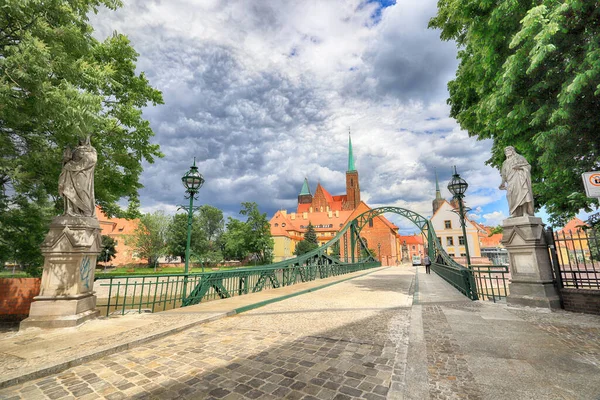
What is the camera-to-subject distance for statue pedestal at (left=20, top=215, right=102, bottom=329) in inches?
184

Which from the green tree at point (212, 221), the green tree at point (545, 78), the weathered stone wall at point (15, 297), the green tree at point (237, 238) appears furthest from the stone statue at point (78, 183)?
the green tree at point (212, 221)

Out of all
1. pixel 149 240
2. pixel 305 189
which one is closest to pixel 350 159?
pixel 305 189

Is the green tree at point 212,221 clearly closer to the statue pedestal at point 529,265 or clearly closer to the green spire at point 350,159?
the green spire at point 350,159

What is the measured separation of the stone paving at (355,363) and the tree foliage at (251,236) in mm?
40687

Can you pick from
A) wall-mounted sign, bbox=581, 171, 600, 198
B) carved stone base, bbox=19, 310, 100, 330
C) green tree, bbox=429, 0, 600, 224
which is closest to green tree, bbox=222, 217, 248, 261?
carved stone base, bbox=19, 310, 100, 330

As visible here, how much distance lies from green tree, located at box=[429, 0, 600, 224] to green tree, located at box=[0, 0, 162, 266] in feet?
28.5

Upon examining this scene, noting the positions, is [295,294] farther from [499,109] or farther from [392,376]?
[499,109]

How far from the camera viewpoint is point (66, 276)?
194 inches

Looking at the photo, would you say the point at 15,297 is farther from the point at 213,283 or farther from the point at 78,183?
the point at 213,283

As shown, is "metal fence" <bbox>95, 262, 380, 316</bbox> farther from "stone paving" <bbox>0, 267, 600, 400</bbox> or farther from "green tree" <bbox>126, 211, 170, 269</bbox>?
"green tree" <bbox>126, 211, 170, 269</bbox>

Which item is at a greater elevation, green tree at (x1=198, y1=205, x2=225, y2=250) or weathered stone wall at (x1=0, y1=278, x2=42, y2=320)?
green tree at (x1=198, y1=205, x2=225, y2=250)

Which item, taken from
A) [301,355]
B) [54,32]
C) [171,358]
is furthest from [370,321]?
[54,32]

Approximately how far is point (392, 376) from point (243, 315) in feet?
13.2

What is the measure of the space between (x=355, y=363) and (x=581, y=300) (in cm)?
595
